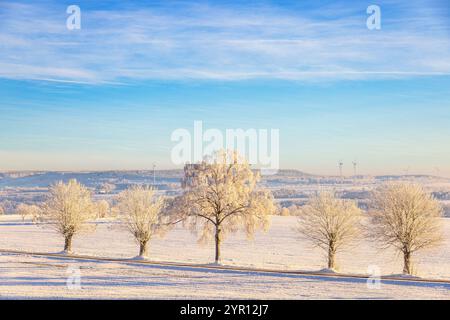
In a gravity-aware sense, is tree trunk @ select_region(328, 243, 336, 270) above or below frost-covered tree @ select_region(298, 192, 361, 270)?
below

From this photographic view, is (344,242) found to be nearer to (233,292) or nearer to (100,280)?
(233,292)

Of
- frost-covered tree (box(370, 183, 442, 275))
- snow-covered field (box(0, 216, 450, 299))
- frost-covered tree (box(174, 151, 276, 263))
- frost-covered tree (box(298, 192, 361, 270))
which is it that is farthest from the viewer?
frost-covered tree (box(298, 192, 361, 270))

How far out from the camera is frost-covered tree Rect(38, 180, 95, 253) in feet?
233

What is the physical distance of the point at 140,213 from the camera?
6569 centimetres

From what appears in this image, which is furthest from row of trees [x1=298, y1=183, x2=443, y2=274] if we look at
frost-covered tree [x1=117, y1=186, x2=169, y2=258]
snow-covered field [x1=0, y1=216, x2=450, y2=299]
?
frost-covered tree [x1=117, y1=186, x2=169, y2=258]

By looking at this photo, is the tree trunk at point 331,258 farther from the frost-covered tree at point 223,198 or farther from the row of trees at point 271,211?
the frost-covered tree at point 223,198

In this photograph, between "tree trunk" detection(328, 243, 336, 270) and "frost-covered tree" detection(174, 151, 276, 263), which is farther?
"frost-covered tree" detection(174, 151, 276, 263)

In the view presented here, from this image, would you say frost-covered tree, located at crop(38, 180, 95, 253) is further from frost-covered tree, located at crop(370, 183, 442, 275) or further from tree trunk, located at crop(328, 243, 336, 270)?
frost-covered tree, located at crop(370, 183, 442, 275)

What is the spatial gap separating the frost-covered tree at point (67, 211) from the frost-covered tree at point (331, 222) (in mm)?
33101

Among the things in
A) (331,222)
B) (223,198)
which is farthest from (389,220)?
(223,198)

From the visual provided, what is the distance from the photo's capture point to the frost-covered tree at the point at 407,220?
51.5 meters

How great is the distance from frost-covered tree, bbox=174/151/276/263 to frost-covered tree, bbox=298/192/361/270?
524 centimetres

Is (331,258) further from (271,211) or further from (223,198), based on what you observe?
(223,198)

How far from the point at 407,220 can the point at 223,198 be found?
19783mm
